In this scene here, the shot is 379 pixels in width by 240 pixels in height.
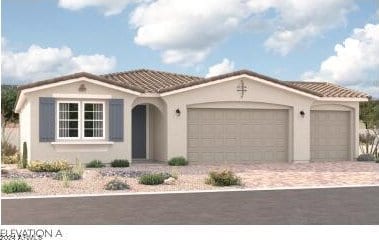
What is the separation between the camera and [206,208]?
11281 millimetres

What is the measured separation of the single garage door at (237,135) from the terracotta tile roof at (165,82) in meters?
1.18

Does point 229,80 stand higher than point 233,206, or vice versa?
point 229,80

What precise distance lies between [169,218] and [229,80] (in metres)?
12.0

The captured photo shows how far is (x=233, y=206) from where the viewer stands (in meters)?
11.6

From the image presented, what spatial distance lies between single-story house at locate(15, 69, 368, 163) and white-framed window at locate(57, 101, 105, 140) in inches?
1.3

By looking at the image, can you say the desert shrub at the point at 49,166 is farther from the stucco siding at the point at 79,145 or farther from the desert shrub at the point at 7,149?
the desert shrub at the point at 7,149

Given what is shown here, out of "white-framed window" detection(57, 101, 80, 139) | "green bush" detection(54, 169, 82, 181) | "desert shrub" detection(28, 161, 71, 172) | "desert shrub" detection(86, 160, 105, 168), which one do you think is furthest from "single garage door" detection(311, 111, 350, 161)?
"green bush" detection(54, 169, 82, 181)

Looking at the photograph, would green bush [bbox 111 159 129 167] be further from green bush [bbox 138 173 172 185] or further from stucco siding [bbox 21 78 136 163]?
green bush [bbox 138 173 172 185]

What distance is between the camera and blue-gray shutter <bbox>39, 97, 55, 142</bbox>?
19516mm

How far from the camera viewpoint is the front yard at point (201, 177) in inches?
571
